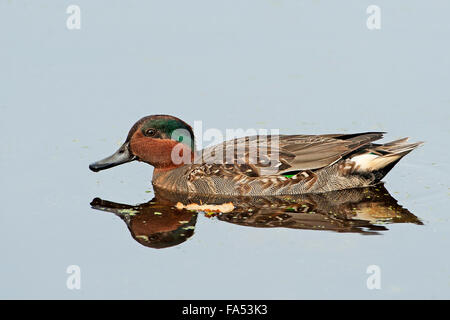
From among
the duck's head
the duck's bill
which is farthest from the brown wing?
the duck's bill

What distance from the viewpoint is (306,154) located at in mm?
14234

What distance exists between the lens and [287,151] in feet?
46.6

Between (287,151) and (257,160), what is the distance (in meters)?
0.50

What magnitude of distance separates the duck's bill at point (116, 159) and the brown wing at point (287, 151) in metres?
1.23

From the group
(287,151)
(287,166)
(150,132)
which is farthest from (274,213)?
(150,132)

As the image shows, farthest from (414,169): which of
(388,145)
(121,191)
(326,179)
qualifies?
(121,191)

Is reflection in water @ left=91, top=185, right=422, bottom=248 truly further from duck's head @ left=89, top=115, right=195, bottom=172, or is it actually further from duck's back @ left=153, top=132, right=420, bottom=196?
duck's head @ left=89, top=115, right=195, bottom=172

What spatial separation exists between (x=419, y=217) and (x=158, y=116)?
4.39 metres

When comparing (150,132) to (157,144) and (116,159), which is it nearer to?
(157,144)

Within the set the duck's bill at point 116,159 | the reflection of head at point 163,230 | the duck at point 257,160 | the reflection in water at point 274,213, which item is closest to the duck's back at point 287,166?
the duck at point 257,160

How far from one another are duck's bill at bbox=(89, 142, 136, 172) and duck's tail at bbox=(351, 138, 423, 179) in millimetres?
3567

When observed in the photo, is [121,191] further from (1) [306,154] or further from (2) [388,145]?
(2) [388,145]

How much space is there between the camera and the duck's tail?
14305 mm

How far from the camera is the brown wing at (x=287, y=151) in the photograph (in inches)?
555
